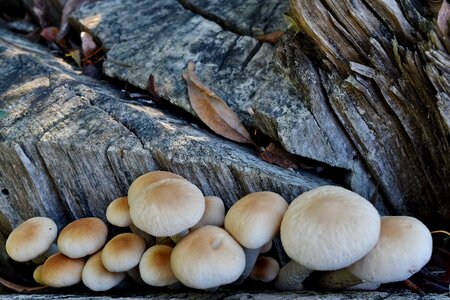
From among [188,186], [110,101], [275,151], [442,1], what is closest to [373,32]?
[442,1]

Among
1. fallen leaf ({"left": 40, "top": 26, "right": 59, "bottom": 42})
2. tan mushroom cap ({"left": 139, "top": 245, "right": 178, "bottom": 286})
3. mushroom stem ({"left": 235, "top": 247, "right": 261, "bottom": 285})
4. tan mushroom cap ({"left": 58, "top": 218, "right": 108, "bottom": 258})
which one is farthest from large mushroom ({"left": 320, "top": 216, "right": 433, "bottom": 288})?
fallen leaf ({"left": 40, "top": 26, "right": 59, "bottom": 42})

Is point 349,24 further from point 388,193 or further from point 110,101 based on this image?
point 110,101

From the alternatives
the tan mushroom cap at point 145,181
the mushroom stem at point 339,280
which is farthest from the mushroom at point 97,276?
the mushroom stem at point 339,280

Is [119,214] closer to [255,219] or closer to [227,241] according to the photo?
[227,241]

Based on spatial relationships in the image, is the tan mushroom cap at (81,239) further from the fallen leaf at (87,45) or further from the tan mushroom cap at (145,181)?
the fallen leaf at (87,45)

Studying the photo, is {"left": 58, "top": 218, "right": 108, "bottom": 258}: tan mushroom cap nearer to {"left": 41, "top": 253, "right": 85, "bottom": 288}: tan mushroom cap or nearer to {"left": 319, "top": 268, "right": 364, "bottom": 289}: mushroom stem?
{"left": 41, "top": 253, "right": 85, "bottom": 288}: tan mushroom cap

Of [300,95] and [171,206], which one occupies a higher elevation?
[300,95]
